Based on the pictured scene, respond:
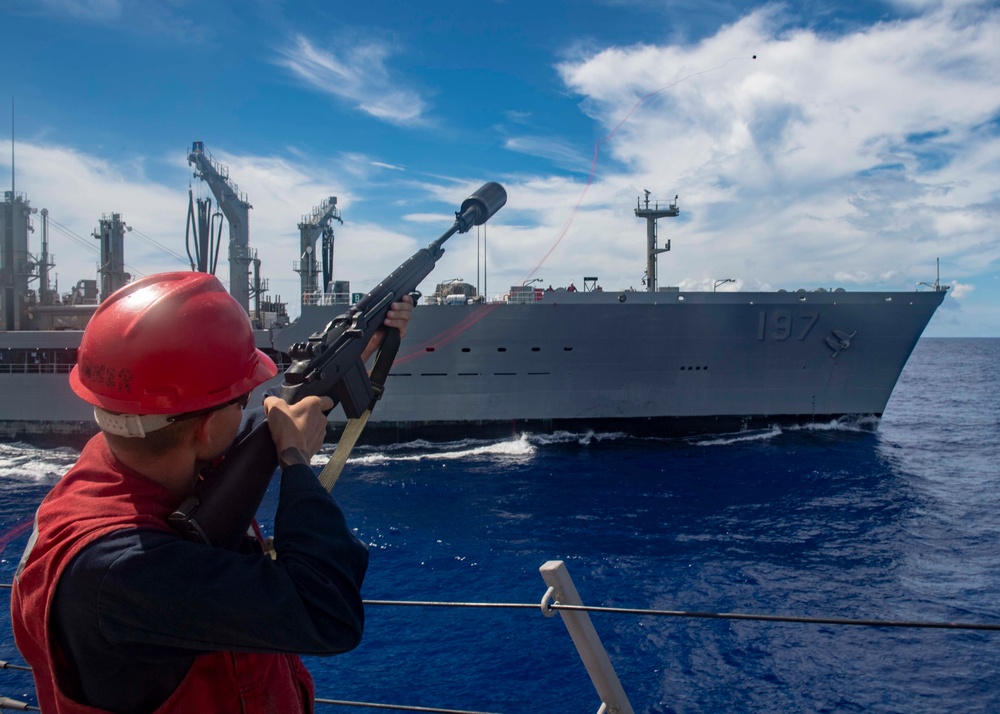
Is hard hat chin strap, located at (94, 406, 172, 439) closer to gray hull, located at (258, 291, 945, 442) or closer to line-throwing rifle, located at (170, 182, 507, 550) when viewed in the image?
line-throwing rifle, located at (170, 182, 507, 550)

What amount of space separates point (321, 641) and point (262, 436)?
465mm

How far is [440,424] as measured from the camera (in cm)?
1922

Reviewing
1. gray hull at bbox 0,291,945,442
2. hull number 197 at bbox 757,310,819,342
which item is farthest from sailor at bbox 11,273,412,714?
hull number 197 at bbox 757,310,819,342

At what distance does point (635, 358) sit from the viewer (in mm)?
18500

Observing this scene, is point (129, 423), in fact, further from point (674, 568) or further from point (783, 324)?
point (783, 324)

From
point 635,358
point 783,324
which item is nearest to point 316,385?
point 635,358

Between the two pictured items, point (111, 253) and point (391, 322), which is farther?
point (111, 253)

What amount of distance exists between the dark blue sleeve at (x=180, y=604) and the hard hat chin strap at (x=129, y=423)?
22 centimetres

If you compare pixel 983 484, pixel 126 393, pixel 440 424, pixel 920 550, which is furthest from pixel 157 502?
pixel 983 484

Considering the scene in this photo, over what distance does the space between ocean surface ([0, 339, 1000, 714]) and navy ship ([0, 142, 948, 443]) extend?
45.6 inches

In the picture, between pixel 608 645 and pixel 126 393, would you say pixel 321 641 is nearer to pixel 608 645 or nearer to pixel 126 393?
pixel 126 393

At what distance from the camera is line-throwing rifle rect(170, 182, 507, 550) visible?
116cm

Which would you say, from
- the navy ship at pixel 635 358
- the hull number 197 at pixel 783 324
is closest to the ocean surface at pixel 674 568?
the navy ship at pixel 635 358

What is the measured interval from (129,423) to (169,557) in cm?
31
